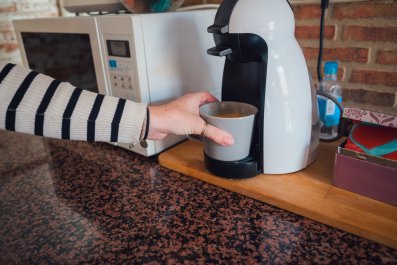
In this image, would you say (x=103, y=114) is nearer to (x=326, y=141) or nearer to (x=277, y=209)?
(x=277, y=209)

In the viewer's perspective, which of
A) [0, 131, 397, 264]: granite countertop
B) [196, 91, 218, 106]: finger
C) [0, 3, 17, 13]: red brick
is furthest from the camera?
[0, 3, 17, 13]: red brick

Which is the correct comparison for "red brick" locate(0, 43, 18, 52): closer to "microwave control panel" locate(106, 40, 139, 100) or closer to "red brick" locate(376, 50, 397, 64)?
"microwave control panel" locate(106, 40, 139, 100)

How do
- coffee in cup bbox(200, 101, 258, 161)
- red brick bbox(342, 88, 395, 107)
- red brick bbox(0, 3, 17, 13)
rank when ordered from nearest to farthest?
coffee in cup bbox(200, 101, 258, 161), red brick bbox(342, 88, 395, 107), red brick bbox(0, 3, 17, 13)

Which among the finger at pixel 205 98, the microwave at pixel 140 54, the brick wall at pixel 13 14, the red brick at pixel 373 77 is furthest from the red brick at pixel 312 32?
the brick wall at pixel 13 14

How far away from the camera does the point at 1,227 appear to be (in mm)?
494

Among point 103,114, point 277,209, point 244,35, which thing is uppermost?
point 244,35

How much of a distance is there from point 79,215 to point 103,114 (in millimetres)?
177

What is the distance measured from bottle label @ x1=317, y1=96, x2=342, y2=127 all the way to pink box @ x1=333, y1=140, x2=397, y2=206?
0.67ft

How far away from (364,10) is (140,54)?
21.0 inches

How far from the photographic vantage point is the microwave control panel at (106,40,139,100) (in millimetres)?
623

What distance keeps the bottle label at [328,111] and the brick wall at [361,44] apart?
13 cm

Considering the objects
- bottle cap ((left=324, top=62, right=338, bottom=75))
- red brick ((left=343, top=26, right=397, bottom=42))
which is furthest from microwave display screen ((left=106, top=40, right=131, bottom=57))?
red brick ((left=343, top=26, right=397, bottom=42))

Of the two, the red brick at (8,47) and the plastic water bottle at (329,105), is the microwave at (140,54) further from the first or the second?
the red brick at (8,47)

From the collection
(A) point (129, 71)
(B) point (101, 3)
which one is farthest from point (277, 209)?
(B) point (101, 3)
